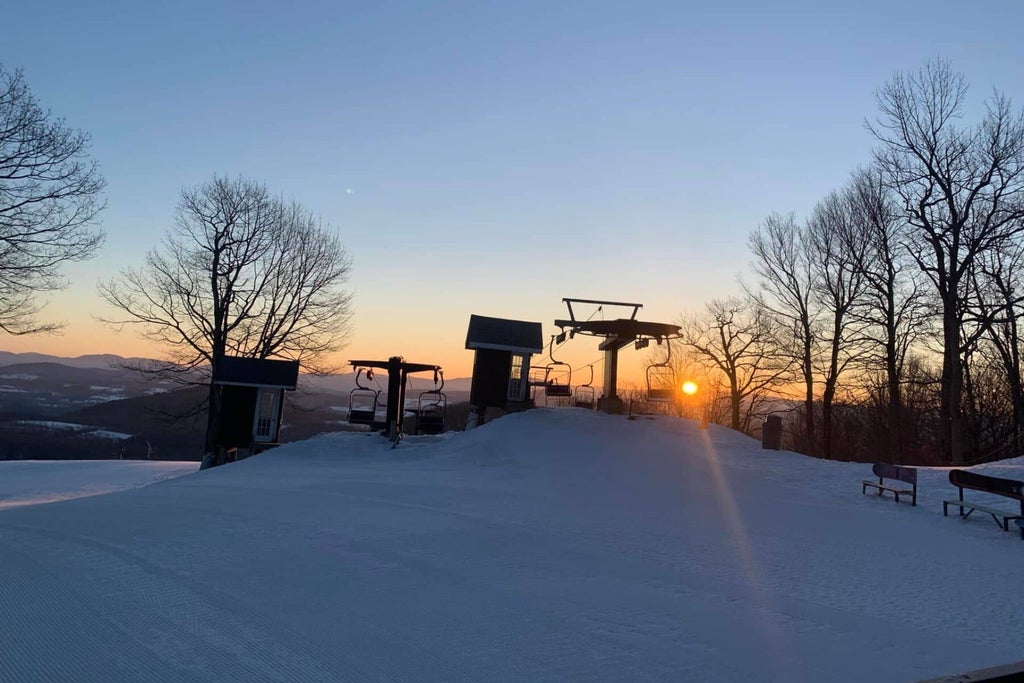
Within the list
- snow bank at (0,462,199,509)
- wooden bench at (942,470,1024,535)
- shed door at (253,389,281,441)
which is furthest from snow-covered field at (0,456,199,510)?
wooden bench at (942,470,1024,535)

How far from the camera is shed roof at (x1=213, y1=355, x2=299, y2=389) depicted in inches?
939

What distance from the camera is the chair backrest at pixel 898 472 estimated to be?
12938 millimetres

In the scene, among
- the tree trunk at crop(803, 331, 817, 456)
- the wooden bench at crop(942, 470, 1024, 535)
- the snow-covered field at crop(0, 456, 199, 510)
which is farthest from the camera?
the tree trunk at crop(803, 331, 817, 456)

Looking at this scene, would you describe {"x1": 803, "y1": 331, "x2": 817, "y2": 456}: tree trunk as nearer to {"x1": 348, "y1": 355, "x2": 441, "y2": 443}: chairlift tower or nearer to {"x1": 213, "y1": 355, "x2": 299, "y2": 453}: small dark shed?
{"x1": 348, "y1": 355, "x2": 441, "y2": 443}: chairlift tower

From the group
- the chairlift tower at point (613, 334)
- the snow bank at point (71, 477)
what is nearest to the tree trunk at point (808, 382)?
the chairlift tower at point (613, 334)

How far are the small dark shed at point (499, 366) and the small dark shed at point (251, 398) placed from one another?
7066 mm

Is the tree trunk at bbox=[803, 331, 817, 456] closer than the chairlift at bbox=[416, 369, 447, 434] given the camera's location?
No

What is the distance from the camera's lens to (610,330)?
23250 millimetres

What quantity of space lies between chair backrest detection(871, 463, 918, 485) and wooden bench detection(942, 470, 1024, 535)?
0.69m

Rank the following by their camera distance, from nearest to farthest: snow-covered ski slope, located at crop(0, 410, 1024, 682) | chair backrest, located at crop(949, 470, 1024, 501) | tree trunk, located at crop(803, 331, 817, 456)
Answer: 1. snow-covered ski slope, located at crop(0, 410, 1024, 682)
2. chair backrest, located at crop(949, 470, 1024, 501)
3. tree trunk, located at crop(803, 331, 817, 456)

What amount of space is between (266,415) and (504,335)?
9.84m

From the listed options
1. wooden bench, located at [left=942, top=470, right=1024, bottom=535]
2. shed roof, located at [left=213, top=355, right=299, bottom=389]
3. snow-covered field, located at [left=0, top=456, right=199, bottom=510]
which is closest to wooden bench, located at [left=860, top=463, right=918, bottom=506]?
wooden bench, located at [left=942, top=470, right=1024, bottom=535]

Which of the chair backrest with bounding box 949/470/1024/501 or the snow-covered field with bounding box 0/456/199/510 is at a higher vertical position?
the chair backrest with bounding box 949/470/1024/501

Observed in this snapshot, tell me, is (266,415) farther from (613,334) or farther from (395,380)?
(613,334)
